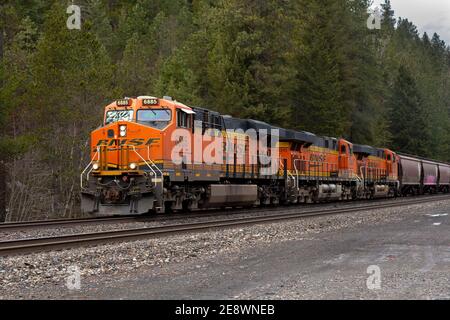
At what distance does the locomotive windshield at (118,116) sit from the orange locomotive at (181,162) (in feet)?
0.13

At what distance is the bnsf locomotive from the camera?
58.3 ft

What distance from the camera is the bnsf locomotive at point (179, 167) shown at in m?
17.8

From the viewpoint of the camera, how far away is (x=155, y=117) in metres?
18.8

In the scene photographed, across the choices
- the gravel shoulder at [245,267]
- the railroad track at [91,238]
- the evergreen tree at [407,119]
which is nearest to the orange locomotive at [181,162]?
the railroad track at [91,238]

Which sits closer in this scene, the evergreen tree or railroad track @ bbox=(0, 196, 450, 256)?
railroad track @ bbox=(0, 196, 450, 256)
